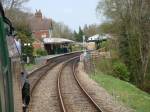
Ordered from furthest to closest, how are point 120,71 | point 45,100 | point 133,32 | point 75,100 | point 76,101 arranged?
point 133,32, point 120,71, point 45,100, point 75,100, point 76,101

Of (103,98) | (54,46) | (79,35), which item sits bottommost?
(103,98)

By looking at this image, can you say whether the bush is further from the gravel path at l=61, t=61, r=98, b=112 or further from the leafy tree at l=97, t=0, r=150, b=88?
the gravel path at l=61, t=61, r=98, b=112

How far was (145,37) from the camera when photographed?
167 feet

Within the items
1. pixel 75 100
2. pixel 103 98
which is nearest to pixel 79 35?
pixel 103 98

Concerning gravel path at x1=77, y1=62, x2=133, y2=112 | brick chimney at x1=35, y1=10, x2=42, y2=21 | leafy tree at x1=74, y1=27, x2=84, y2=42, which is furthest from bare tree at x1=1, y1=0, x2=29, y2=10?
leafy tree at x1=74, y1=27, x2=84, y2=42

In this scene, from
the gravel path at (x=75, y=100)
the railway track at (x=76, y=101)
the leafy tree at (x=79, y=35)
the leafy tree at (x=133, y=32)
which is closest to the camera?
the railway track at (x=76, y=101)

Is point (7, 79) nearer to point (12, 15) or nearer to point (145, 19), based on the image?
point (145, 19)

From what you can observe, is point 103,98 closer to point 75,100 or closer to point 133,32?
point 75,100

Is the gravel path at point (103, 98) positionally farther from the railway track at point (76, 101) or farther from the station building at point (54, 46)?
the station building at point (54, 46)

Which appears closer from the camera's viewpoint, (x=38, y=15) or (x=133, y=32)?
(x=133, y=32)

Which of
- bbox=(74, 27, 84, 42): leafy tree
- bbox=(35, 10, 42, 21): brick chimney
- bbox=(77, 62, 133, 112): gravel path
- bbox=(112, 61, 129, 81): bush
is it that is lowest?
bbox=(112, 61, 129, 81): bush

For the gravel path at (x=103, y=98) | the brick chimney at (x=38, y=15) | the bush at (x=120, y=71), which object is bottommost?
the bush at (x=120, y=71)

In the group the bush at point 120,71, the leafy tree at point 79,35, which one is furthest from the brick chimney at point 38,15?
the bush at point 120,71

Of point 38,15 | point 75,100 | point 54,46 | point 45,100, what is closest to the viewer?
point 75,100
